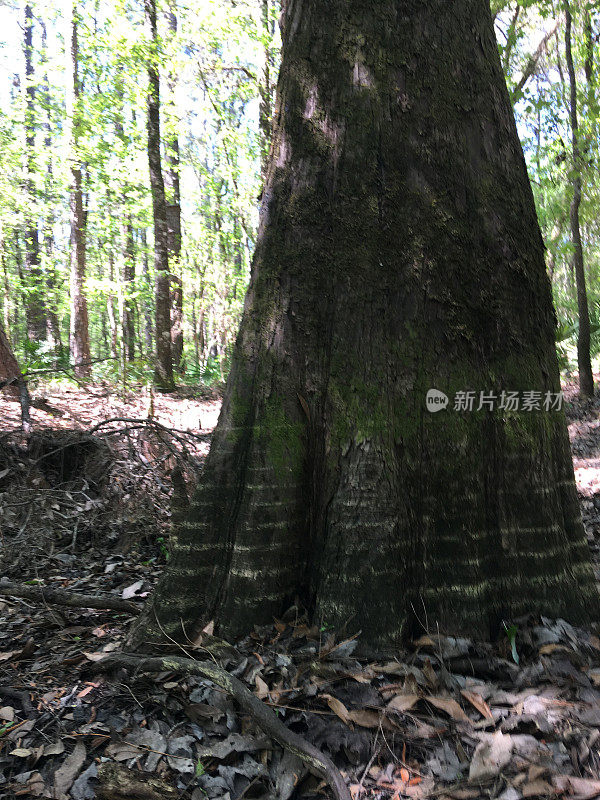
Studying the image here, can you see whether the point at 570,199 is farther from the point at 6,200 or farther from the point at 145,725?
the point at 6,200

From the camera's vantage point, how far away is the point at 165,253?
11.4 m

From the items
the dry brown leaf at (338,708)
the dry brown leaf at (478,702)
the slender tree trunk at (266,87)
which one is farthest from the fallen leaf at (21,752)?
the slender tree trunk at (266,87)

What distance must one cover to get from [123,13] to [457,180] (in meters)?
11.9

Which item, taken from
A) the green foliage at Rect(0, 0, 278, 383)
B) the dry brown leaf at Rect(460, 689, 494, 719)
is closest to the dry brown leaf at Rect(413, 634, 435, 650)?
the dry brown leaf at Rect(460, 689, 494, 719)

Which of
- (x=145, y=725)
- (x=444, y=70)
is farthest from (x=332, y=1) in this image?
(x=145, y=725)

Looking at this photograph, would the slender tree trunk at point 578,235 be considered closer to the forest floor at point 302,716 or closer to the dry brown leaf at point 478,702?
the forest floor at point 302,716

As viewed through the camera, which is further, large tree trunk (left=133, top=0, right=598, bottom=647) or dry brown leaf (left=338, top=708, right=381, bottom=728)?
large tree trunk (left=133, top=0, right=598, bottom=647)

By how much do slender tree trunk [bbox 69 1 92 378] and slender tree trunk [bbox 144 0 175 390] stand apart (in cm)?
228

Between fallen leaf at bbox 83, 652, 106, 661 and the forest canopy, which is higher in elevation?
the forest canopy

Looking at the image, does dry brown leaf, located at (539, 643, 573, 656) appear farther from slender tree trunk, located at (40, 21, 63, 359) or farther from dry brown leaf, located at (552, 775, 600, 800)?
slender tree trunk, located at (40, 21, 63, 359)

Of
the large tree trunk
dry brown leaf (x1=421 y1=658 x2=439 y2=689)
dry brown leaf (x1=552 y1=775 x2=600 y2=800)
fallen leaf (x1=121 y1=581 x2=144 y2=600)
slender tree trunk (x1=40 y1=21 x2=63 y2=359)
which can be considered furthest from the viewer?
slender tree trunk (x1=40 y1=21 x2=63 y2=359)

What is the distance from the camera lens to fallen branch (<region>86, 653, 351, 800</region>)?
69.4 inches

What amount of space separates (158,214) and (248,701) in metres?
10.9

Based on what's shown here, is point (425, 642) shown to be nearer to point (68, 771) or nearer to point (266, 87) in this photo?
point (68, 771)
